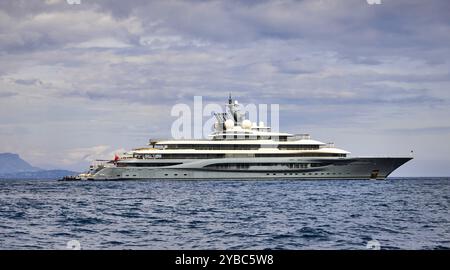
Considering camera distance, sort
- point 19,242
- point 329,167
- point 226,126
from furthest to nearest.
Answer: point 226,126 < point 329,167 < point 19,242

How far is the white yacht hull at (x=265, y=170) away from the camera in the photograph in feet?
283

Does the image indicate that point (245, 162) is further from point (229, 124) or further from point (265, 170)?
point (229, 124)

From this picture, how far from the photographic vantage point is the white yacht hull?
86.4 m

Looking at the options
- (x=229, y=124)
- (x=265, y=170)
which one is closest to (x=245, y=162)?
(x=265, y=170)

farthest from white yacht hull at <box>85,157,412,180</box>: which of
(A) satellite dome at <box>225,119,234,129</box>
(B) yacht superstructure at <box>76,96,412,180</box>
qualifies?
(A) satellite dome at <box>225,119,234,129</box>

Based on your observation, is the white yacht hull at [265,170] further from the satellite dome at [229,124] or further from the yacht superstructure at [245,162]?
the satellite dome at [229,124]

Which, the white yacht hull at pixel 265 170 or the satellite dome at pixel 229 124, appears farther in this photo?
the satellite dome at pixel 229 124

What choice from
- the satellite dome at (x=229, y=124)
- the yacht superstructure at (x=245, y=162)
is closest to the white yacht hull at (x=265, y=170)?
the yacht superstructure at (x=245, y=162)

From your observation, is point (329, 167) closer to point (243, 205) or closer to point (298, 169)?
point (298, 169)

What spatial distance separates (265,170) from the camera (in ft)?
286

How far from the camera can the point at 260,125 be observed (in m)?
95.7
